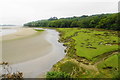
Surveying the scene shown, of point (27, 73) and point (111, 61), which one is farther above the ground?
point (111, 61)

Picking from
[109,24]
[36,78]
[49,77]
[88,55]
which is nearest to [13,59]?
[36,78]

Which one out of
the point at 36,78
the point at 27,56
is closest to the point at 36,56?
the point at 27,56

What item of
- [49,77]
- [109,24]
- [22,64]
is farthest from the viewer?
[109,24]

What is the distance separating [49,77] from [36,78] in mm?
2936

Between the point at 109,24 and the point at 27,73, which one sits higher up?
the point at 109,24

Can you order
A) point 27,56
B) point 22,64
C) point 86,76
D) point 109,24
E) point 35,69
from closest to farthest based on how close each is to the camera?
point 86,76 < point 35,69 < point 22,64 < point 27,56 < point 109,24

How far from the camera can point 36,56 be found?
80.2 ft

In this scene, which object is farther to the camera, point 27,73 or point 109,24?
point 109,24

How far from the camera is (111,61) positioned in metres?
19.5

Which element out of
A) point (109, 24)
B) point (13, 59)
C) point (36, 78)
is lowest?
point (36, 78)

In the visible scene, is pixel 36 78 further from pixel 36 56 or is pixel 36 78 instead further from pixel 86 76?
pixel 36 56

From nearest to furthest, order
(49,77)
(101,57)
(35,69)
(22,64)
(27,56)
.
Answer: (49,77), (35,69), (22,64), (101,57), (27,56)

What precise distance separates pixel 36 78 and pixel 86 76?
7057 mm

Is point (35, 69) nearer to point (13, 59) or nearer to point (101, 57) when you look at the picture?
point (13, 59)
